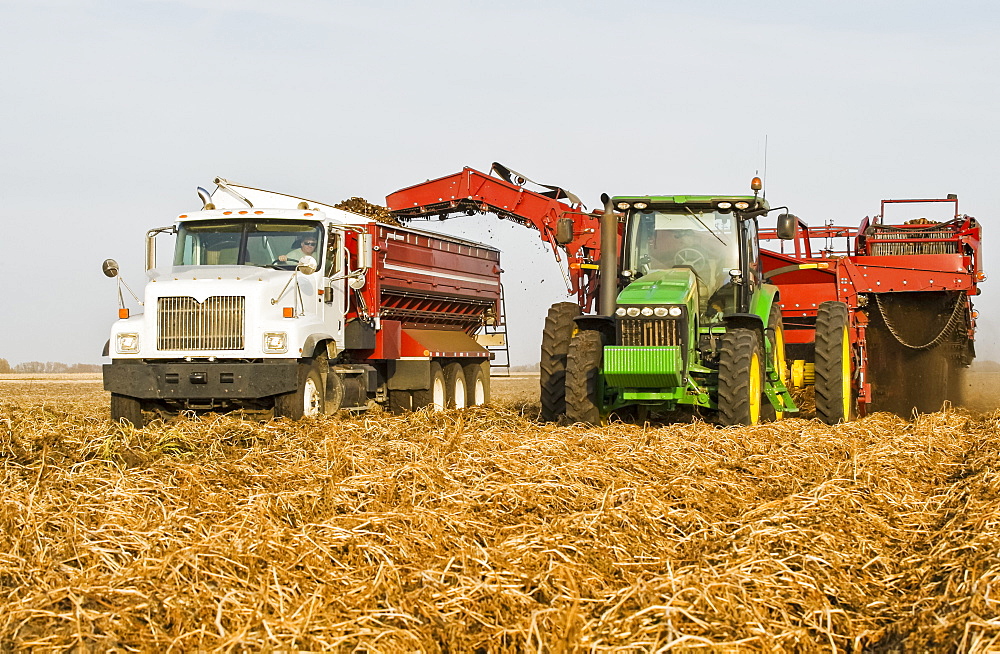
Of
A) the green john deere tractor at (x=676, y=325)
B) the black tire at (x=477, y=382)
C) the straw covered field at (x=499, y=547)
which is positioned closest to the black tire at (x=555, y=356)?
the green john deere tractor at (x=676, y=325)

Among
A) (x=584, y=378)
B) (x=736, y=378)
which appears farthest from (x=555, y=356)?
(x=736, y=378)

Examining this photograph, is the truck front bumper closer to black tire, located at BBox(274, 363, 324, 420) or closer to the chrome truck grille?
black tire, located at BBox(274, 363, 324, 420)

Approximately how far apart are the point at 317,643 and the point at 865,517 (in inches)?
129

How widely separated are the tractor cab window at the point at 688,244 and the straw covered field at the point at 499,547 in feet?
9.87

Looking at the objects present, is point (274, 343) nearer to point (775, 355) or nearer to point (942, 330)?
point (775, 355)

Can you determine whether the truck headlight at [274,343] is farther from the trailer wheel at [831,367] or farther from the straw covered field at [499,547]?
the trailer wheel at [831,367]

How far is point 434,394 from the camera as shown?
1609 centimetres

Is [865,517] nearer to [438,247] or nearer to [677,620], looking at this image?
[677,620]

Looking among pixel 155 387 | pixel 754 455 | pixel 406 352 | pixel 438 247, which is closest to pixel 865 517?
pixel 754 455

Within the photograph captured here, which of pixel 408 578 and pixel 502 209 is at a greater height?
pixel 502 209

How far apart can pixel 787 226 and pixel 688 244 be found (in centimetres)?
102

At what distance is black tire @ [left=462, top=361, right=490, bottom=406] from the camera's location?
17922mm

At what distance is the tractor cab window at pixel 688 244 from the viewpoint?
38.2 feet

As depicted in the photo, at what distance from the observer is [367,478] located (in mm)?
7223
